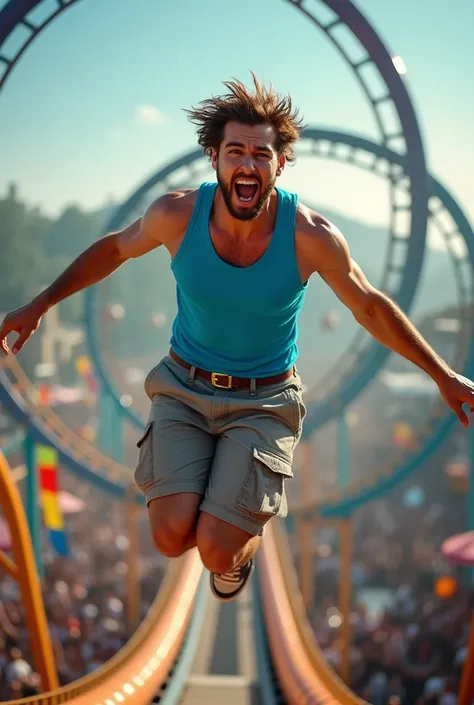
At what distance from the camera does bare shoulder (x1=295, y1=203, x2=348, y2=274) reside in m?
2.19

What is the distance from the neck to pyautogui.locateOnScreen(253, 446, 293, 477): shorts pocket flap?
1.88ft

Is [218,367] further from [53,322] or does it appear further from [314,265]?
[53,322]

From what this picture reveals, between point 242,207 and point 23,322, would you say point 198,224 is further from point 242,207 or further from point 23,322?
point 23,322

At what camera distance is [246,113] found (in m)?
2.18

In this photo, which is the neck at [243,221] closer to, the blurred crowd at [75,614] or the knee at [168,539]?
the knee at [168,539]

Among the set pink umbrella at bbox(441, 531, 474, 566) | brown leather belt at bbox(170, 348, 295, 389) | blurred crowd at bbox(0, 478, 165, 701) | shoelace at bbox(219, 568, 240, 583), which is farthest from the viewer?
pink umbrella at bbox(441, 531, 474, 566)

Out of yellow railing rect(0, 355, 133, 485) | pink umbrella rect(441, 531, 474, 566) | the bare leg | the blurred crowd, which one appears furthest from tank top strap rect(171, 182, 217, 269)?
yellow railing rect(0, 355, 133, 485)

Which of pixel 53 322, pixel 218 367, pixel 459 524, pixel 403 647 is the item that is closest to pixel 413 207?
pixel 403 647

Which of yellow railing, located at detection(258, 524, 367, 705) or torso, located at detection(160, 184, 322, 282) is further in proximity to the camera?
yellow railing, located at detection(258, 524, 367, 705)

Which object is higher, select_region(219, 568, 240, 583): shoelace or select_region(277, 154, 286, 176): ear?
select_region(277, 154, 286, 176): ear

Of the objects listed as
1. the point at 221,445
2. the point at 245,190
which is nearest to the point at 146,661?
the point at 221,445

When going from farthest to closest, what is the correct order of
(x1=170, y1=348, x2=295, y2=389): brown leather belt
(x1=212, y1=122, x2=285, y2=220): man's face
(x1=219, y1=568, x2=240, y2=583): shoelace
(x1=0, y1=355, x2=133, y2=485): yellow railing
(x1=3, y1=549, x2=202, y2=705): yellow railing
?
1. (x1=0, y1=355, x2=133, y2=485): yellow railing
2. (x1=3, y1=549, x2=202, y2=705): yellow railing
3. (x1=219, y1=568, x2=240, y2=583): shoelace
4. (x1=170, y1=348, x2=295, y2=389): brown leather belt
5. (x1=212, y1=122, x2=285, y2=220): man's face

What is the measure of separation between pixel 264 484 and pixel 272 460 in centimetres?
7

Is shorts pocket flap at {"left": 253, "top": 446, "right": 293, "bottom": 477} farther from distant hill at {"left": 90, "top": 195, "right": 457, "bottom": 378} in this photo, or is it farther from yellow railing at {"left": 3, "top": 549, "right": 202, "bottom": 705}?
distant hill at {"left": 90, "top": 195, "right": 457, "bottom": 378}
